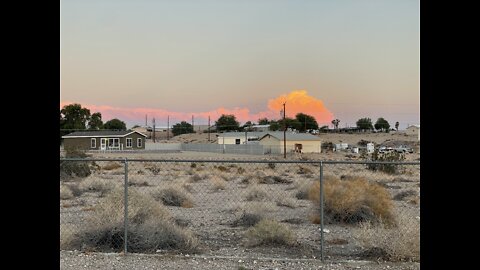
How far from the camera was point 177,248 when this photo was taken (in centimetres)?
875

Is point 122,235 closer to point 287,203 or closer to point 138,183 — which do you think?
point 287,203

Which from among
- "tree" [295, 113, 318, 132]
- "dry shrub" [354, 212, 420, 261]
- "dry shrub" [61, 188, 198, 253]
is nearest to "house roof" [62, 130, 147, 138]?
"tree" [295, 113, 318, 132]

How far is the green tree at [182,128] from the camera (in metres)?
130

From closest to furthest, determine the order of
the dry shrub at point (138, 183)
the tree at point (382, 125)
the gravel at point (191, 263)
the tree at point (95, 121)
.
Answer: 1. the gravel at point (191, 263)
2. the dry shrub at point (138, 183)
3. the tree at point (95, 121)
4. the tree at point (382, 125)

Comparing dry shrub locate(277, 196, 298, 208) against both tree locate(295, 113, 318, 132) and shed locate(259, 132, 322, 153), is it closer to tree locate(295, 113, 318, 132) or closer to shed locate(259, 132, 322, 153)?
shed locate(259, 132, 322, 153)

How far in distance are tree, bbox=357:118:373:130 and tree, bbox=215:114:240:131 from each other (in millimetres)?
31447

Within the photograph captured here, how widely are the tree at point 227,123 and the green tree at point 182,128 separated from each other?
1405 cm

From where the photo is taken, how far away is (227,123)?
11731 cm

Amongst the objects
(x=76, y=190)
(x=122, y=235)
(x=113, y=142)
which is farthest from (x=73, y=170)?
(x=113, y=142)

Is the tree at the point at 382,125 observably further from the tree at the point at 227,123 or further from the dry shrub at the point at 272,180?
the dry shrub at the point at 272,180

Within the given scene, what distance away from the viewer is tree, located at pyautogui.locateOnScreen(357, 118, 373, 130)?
383 feet

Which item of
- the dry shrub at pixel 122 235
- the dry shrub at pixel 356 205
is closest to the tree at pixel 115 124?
the dry shrub at pixel 356 205
